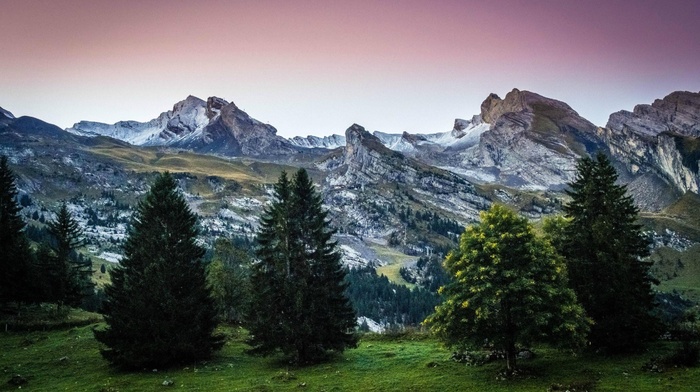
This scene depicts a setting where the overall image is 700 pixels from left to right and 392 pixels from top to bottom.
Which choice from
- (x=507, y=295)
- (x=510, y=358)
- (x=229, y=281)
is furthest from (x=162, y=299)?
(x=229, y=281)

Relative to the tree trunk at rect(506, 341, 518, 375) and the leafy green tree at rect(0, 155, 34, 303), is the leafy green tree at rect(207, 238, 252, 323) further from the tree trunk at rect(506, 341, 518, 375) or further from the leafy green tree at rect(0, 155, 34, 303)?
the tree trunk at rect(506, 341, 518, 375)

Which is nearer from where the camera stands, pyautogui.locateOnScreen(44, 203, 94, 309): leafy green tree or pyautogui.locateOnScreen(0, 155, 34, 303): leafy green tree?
pyautogui.locateOnScreen(0, 155, 34, 303): leafy green tree

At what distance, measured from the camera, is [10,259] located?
215 ft

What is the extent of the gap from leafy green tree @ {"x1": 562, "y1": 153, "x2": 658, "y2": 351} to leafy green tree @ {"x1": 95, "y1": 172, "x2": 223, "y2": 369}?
3618 centimetres

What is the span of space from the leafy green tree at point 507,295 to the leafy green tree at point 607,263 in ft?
17.3

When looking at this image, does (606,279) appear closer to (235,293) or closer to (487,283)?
(487,283)

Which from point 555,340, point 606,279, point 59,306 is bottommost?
point 59,306

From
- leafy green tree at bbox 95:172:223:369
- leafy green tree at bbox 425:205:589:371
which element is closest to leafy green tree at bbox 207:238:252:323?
leafy green tree at bbox 95:172:223:369

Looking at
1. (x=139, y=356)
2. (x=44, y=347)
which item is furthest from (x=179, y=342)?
(x=44, y=347)

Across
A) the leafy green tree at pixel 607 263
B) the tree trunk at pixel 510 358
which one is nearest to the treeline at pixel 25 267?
the tree trunk at pixel 510 358

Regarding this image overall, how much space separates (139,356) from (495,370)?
32.2 metres

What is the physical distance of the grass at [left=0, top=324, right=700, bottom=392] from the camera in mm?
33688

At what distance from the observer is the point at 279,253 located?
48.5 m

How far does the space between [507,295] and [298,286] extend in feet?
66.7
